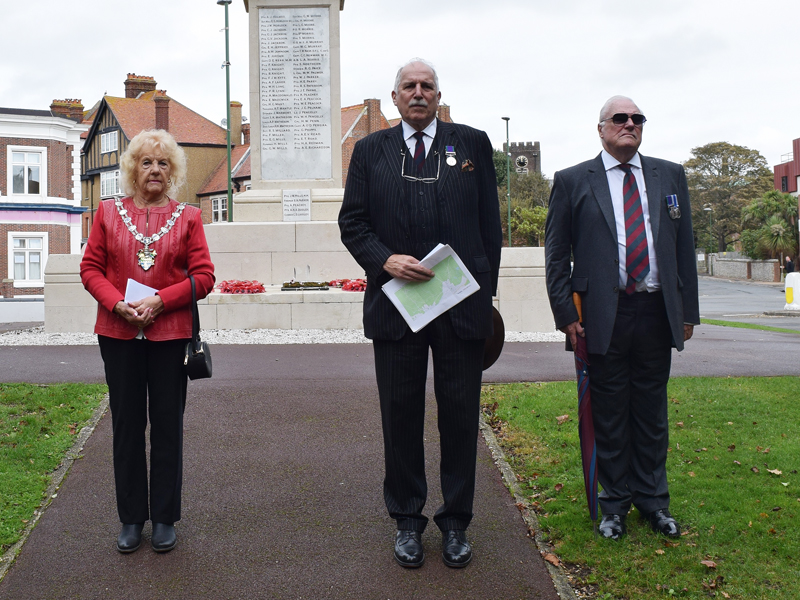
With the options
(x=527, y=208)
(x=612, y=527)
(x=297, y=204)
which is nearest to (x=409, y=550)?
(x=612, y=527)

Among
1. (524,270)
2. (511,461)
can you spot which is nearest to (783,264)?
(524,270)

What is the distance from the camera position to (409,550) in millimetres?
3910

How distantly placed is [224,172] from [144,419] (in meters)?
50.5

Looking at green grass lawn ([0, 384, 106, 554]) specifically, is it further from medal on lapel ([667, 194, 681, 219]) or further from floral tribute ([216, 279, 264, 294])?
floral tribute ([216, 279, 264, 294])

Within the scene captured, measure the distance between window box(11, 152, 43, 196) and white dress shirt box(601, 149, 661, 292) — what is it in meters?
41.9

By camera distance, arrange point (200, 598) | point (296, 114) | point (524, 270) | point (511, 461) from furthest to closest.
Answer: point (296, 114)
point (524, 270)
point (511, 461)
point (200, 598)

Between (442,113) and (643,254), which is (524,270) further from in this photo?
(442,113)

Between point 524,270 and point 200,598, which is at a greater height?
point 524,270

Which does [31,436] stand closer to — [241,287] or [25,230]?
[241,287]

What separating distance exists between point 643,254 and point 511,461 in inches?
82.4

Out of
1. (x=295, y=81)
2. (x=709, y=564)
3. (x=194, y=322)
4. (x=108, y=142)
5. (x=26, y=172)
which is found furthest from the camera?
(x=108, y=142)

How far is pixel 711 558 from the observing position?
3.93 m

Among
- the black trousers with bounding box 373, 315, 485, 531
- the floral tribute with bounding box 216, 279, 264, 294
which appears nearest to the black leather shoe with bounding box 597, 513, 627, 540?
the black trousers with bounding box 373, 315, 485, 531

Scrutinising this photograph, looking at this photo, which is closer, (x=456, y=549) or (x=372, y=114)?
(x=456, y=549)
